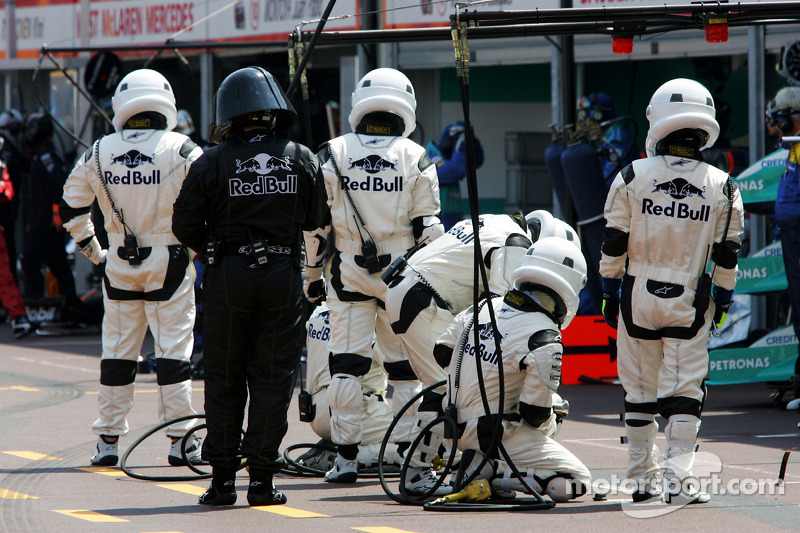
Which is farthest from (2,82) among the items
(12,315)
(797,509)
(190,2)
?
(797,509)

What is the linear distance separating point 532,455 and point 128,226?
2.99 meters

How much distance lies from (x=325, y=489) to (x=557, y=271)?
1.82 m

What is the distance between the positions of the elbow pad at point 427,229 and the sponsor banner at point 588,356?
4216 mm

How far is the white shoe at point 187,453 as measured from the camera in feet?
24.4

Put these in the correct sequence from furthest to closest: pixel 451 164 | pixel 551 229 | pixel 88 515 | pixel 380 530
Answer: pixel 451 164, pixel 551 229, pixel 88 515, pixel 380 530

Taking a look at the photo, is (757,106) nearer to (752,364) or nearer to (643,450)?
(752,364)

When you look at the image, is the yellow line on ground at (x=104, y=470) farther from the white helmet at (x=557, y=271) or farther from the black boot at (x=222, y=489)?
the white helmet at (x=557, y=271)

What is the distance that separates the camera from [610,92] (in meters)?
15.6

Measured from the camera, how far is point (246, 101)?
20.1 feet

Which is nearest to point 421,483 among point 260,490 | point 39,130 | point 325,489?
point 325,489

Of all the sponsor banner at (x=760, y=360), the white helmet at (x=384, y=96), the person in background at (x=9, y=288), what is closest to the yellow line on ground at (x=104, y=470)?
the white helmet at (x=384, y=96)

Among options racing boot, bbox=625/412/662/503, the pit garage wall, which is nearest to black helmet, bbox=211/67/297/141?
racing boot, bbox=625/412/662/503

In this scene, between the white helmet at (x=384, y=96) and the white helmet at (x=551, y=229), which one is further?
the white helmet at (x=384, y=96)

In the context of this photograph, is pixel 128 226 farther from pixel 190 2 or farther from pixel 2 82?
pixel 2 82
